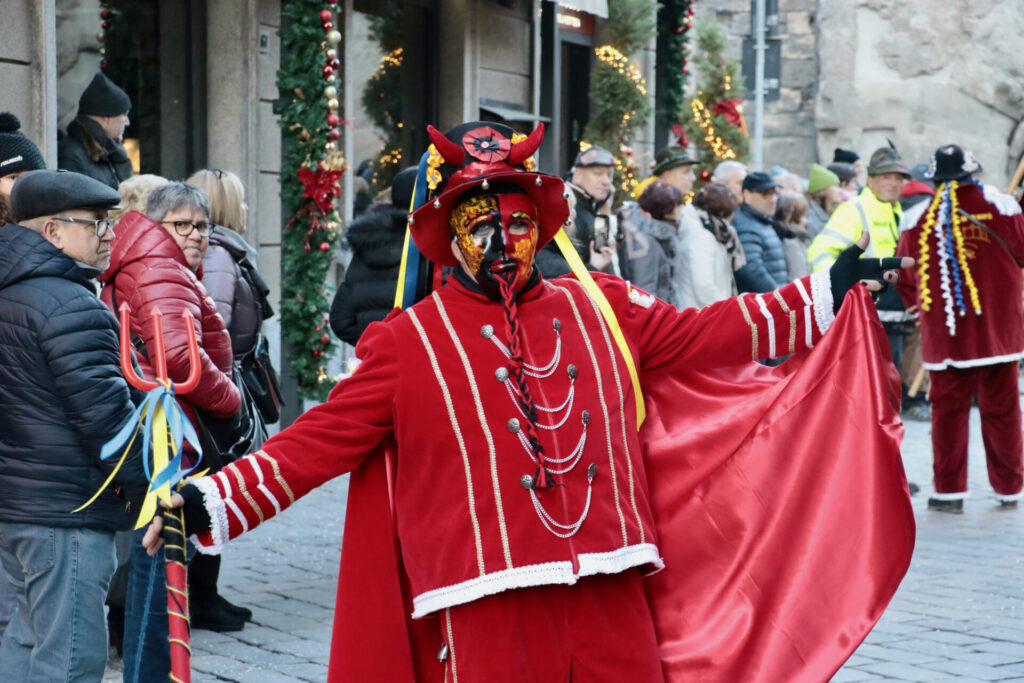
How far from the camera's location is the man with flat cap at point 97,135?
7988mm

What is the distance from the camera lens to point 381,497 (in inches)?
140

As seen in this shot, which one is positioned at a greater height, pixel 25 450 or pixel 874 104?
pixel 874 104

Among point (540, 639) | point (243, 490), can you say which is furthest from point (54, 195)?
point (540, 639)

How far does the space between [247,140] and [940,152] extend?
16.0 ft

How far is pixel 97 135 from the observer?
805 centimetres

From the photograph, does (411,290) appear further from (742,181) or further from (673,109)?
(673,109)

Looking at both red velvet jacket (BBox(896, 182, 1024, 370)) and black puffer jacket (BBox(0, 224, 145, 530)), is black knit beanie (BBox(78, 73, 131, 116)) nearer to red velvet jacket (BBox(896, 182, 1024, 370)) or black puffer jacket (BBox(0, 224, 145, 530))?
black puffer jacket (BBox(0, 224, 145, 530))

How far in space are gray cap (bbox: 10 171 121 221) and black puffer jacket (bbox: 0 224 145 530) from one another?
10 cm

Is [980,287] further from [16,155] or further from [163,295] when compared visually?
[16,155]

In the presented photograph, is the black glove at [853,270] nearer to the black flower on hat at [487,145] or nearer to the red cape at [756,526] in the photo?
the red cape at [756,526]

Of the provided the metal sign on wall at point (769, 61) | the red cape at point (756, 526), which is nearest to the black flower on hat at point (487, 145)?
the red cape at point (756, 526)

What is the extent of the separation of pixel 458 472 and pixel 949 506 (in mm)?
6173

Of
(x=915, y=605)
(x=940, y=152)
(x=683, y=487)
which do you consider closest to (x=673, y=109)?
(x=940, y=152)

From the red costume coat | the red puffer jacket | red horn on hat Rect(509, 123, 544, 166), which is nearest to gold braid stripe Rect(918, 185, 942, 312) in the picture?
the red puffer jacket
